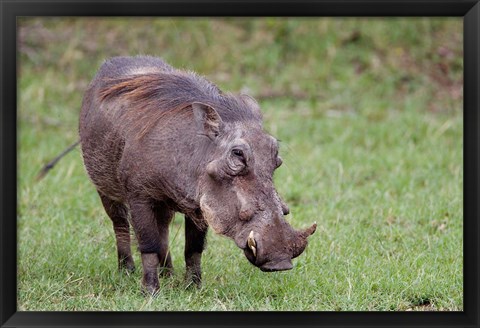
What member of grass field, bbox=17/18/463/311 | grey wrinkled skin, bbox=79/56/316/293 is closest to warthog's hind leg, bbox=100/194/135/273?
grey wrinkled skin, bbox=79/56/316/293

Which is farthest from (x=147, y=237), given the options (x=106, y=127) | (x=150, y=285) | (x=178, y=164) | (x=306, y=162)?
(x=306, y=162)

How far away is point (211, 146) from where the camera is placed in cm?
462

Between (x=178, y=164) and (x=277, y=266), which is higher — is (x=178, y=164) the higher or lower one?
the higher one

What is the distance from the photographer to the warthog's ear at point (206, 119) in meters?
4.64

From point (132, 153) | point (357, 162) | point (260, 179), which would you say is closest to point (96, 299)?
point (132, 153)

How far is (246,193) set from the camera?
4.36 meters

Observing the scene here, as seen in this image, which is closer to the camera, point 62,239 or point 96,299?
point 96,299

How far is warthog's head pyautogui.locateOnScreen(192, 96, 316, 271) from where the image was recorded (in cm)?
423
